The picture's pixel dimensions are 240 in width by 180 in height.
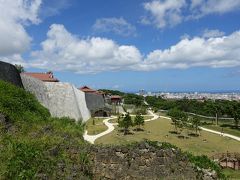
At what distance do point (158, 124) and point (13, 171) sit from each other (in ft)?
178

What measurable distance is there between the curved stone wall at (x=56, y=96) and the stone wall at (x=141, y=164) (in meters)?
24.6

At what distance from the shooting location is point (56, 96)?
5031 centimetres

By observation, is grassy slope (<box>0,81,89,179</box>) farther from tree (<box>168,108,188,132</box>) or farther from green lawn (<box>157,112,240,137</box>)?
green lawn (<box>157,112,240,137</box>)

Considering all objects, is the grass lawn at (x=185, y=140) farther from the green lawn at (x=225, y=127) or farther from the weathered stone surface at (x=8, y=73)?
the weathered stone surface at (x=8, y=73)

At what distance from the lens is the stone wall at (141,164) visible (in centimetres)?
1288

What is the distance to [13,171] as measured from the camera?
11742mm

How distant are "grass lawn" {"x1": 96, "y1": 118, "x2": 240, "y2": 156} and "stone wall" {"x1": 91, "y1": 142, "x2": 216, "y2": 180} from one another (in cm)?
3031

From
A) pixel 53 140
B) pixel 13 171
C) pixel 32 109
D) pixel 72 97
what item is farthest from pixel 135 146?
pixel 72 97

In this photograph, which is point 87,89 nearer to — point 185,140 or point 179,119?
point 179,119

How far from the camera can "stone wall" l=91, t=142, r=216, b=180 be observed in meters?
12.9

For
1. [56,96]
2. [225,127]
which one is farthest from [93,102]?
[56,96]

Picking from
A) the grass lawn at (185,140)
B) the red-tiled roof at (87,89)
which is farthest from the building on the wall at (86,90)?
the grass lawn at (185,140)

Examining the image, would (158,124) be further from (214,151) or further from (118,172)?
(118,172)

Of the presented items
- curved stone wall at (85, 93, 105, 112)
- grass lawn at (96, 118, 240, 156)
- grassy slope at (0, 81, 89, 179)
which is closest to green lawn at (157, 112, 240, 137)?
grass lawn at (96, 118, 240, 156)
